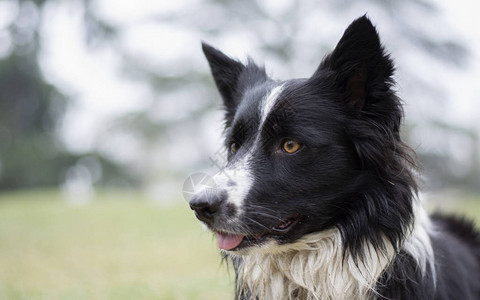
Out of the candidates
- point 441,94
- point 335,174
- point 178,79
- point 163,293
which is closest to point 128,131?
point 178,79

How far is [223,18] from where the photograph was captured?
904 inches

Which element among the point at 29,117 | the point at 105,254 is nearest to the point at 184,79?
the point at 29,117

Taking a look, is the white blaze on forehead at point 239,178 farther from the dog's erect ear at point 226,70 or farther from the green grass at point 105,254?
the green grass at point 105,254

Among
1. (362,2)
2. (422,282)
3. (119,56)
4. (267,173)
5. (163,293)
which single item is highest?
(119,56)

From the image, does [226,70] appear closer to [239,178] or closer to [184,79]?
[239,178]

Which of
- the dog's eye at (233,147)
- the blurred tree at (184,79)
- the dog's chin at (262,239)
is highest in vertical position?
the blurred tree at (184,79)

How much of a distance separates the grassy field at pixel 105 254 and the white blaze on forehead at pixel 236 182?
83 cm

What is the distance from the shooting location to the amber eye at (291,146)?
2873mm

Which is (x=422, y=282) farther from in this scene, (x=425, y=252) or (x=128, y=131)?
(x=128, y=131)

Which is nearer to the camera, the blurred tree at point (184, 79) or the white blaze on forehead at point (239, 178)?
the white blaze on forehead at point (239, 178)

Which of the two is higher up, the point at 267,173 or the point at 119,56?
the point at 119,56

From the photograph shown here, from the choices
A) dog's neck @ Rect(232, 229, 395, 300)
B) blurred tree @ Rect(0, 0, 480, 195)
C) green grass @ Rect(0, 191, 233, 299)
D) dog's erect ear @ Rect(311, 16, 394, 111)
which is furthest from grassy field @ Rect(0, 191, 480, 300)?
blurred tree @ Rect(0, 0, 480, 195)

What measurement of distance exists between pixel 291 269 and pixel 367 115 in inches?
44.3

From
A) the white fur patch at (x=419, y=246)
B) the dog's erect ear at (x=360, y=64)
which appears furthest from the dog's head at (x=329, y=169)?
the white fur patch at (x=419, y=246)
